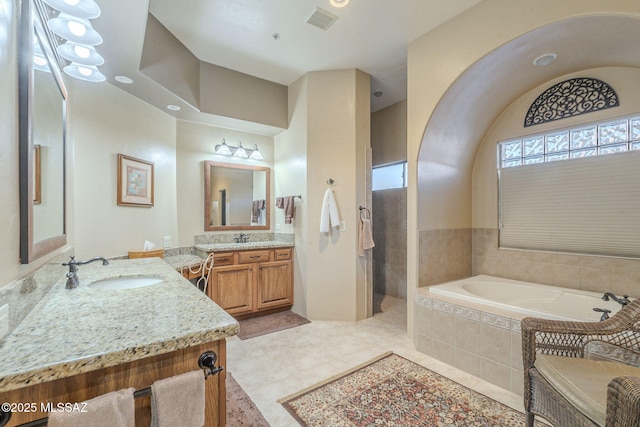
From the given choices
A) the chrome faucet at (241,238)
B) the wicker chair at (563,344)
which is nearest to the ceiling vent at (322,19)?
the chrome faucet at (241,238)

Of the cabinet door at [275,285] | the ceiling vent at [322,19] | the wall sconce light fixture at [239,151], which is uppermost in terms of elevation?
the ceiling vent at [322,19]

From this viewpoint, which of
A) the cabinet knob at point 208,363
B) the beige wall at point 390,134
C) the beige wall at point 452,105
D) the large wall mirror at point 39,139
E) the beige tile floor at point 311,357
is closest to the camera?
the cabinet knob at point 208,363

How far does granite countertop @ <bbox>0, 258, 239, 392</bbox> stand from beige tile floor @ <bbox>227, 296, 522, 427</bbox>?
1128 mm

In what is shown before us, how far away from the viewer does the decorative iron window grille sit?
7.98 ft

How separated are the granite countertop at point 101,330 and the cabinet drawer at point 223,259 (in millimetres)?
1785

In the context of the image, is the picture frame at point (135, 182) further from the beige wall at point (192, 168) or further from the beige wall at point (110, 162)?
the beige wall at point (192, 168)

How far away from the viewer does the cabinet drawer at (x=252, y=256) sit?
3.32 meters

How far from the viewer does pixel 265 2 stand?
2271 mm

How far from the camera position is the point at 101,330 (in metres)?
0.89

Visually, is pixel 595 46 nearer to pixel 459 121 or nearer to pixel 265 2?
pixel 459 121

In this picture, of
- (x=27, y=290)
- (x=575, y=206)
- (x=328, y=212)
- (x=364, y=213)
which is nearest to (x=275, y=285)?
(x=328, y=212)

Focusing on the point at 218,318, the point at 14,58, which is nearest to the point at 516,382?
the point at 218,318

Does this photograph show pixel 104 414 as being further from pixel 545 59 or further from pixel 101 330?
pixel 545 59

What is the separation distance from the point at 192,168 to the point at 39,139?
232 cm
